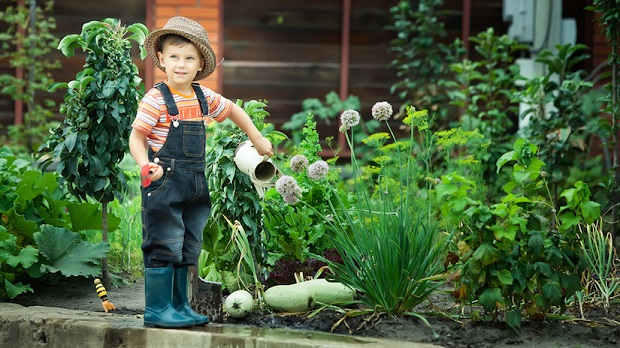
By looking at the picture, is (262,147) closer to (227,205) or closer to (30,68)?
(227,205)

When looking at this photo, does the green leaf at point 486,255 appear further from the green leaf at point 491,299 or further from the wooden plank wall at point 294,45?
the wooden plank wall at point 294,45

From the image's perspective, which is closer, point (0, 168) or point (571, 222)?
point (571, 222)

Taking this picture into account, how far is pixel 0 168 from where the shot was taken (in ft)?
15.8

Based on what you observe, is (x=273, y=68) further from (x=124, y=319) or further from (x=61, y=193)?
(x=124, y=319)

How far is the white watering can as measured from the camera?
4.00 meters

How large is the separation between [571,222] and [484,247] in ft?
1.48

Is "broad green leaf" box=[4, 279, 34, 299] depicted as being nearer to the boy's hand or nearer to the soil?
the soil

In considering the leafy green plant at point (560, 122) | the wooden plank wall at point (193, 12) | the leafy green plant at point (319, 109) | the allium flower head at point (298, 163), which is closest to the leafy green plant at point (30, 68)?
the wooden plank wall at point (193, 12)

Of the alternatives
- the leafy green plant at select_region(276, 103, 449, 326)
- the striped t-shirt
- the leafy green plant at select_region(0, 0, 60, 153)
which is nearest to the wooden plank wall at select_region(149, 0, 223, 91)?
the leafy green plant at select_region(0, 0, 60, 153)

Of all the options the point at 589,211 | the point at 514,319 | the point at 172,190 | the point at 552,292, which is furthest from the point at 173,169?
the point at 589,211

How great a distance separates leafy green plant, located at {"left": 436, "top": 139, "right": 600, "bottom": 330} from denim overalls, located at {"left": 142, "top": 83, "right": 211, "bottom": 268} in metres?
1.02

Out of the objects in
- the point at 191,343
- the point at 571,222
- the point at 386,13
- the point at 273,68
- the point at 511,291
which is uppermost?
the point at 386,13

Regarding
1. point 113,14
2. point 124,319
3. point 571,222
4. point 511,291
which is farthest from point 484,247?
point 113,14

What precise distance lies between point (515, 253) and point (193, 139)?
1415 mm
